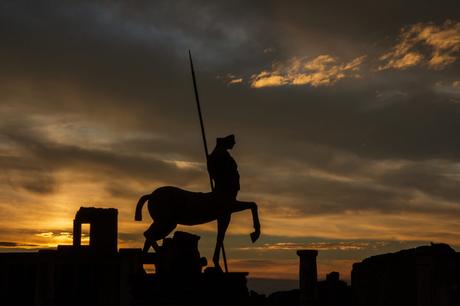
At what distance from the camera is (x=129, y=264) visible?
15367 millimetres

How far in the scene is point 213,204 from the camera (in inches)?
574

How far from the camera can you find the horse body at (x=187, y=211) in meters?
14.6

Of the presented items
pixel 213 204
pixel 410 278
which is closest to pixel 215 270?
pixel 213 204

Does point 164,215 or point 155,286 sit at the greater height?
point 164,215

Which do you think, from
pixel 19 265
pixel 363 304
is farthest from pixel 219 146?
pixel 19 265

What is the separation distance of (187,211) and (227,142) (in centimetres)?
164

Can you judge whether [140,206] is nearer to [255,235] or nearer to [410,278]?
[255,235]

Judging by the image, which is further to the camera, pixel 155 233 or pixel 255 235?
pixel 155 233

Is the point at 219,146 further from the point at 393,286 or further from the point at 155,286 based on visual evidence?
the point at 393,286

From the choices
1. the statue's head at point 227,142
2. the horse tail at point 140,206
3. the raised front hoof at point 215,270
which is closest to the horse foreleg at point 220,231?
the raised front hoof at point 215,270

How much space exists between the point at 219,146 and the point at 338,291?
11.3 meters

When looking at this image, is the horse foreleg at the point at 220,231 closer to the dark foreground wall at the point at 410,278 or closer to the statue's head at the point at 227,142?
the statue's head at the point at 227,142

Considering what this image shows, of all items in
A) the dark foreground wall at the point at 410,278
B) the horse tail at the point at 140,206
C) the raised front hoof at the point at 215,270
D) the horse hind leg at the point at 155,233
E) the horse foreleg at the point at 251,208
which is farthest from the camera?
the horse tail at the point at 140,206

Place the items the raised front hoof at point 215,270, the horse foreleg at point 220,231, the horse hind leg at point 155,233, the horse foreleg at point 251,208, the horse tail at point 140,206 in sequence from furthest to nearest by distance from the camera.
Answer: the horse tail at point 140,206, the horse hind leg at point 155,233, the horse foreleg at point 251,208, the horse foreleg at point 220,231, the raised front hoof at point 215,270
